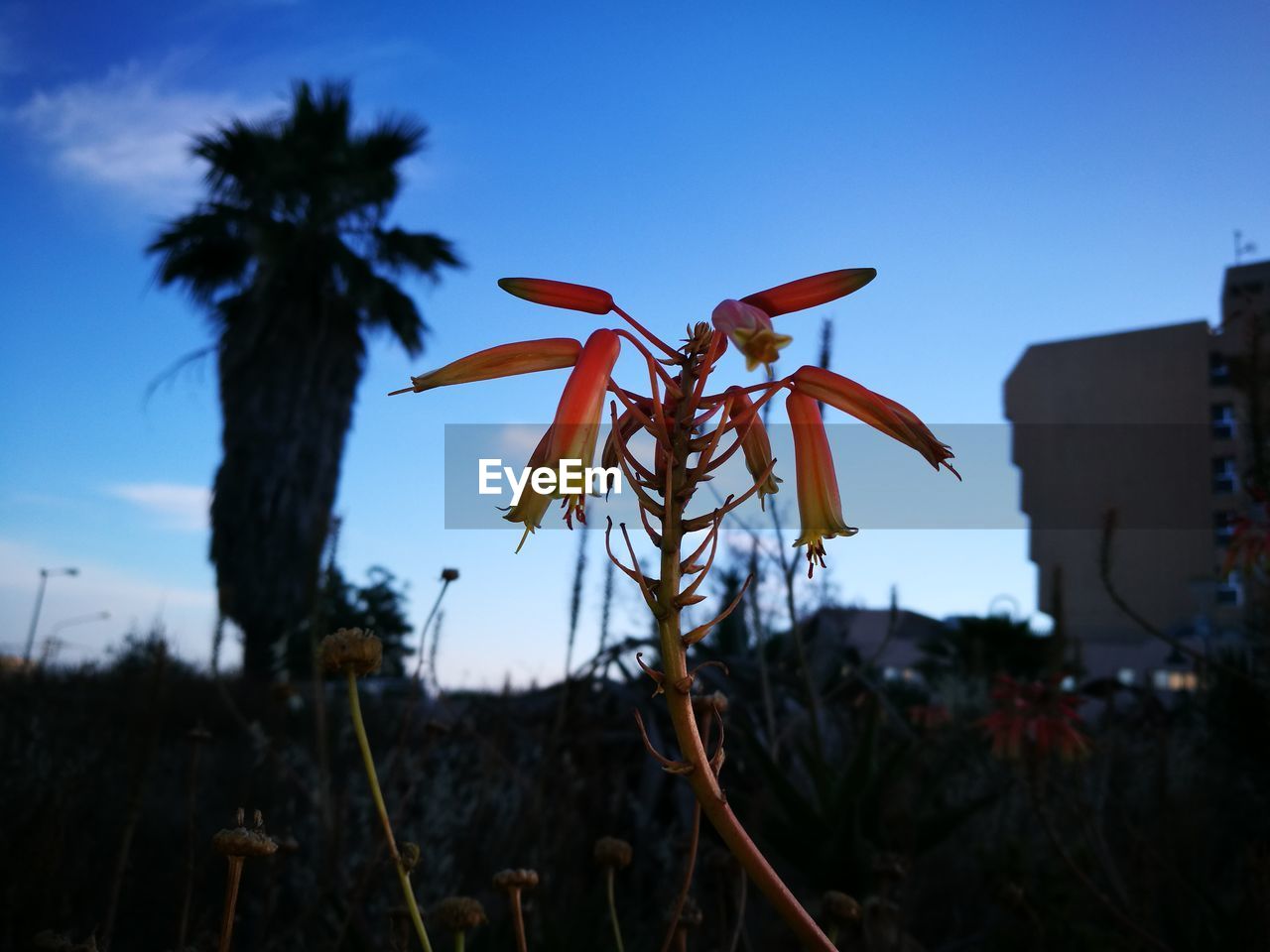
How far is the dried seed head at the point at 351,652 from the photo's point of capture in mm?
1012

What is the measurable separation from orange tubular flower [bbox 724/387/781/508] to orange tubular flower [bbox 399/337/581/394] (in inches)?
6.3

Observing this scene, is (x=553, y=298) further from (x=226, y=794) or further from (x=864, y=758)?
(x=226, y=794)

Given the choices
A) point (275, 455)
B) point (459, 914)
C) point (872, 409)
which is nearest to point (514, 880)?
point (459, 914)

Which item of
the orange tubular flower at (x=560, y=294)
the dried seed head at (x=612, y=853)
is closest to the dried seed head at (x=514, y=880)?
the dried seed head at (x=612, y=853)

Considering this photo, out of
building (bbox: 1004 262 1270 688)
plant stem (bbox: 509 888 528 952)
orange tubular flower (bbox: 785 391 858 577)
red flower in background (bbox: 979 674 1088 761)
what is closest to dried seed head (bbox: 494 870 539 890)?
plant stem (bbox: 509 888 528 952)

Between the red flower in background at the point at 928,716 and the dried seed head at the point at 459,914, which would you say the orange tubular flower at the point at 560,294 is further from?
the red flower in background at the point at 928,716

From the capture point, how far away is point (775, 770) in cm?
249

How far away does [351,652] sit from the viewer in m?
1.02

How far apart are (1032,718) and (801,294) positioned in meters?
3.45

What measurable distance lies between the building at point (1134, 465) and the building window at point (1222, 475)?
2.6 inches

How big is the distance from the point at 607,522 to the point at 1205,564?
123 ft

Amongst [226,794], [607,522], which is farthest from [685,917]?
[226,794]

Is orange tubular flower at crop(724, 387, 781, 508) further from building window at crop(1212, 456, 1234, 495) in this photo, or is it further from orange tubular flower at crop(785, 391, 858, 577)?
building window at crop(1212, 456, 1234, 495)

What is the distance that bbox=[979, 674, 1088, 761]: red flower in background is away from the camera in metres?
3.64
